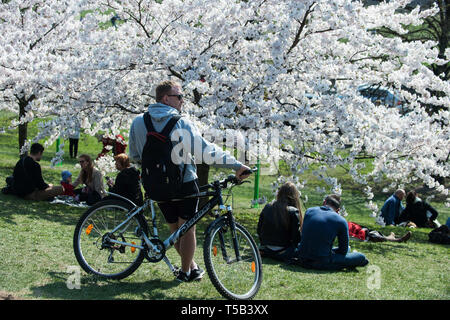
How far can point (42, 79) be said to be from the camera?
9289 mm

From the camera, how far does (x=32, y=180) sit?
9586mm

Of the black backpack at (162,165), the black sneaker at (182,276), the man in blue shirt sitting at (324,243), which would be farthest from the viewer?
the man in blue shirt sitting at (324,243)

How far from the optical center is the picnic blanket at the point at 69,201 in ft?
32.3

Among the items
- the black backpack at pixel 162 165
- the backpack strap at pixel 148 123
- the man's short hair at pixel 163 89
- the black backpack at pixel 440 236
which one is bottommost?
the black backpack at pixel 440 236

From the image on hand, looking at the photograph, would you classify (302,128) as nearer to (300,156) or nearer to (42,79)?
(300,156)

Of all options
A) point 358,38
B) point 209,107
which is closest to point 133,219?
point 209,107

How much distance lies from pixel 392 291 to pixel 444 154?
662 centimetres

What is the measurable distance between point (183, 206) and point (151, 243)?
16.8 inches

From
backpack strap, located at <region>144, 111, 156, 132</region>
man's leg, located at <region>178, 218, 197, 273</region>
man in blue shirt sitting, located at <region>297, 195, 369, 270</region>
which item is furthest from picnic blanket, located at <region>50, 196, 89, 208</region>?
backpack strap, located at <region>144, 111, 156, 132</region>

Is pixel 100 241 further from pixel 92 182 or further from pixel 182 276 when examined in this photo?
pixel 92 182

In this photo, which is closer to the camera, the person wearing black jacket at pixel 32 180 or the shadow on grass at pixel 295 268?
the shadow on grass at pixel 295 268

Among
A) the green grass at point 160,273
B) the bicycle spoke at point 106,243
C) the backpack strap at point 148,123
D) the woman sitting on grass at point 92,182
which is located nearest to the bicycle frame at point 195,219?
the bicycle spoke at point 106,243

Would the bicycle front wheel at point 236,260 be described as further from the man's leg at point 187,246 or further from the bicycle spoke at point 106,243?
the bicycle spoke at point 106,243

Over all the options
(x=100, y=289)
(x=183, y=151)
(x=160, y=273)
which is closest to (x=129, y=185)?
(x=160, y=273)
